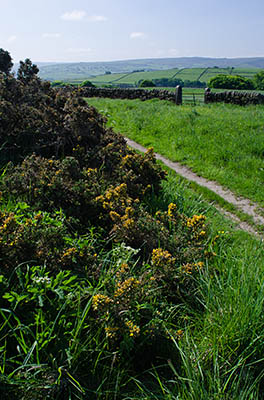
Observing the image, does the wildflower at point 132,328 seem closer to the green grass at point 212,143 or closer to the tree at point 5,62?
the green grass at point 212,143

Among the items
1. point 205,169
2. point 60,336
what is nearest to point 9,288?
point 60,336

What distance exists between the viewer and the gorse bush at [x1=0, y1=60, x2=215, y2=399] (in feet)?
7.72

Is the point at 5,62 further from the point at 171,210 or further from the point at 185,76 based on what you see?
the point at 185,76

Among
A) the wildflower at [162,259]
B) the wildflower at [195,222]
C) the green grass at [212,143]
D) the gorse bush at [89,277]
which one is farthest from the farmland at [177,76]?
the wildflower at [162,259]

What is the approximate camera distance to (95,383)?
94.7 inches

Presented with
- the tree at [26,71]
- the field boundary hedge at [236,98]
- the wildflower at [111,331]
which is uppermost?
the tree at [26,71]

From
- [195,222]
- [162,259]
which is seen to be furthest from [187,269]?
[195,222]

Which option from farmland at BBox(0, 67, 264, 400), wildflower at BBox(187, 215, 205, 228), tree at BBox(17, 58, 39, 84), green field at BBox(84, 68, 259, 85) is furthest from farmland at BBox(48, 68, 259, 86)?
wildflower at BBox(187, 215, 205, 228)

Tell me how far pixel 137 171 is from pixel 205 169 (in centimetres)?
338

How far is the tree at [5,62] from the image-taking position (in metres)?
6.10

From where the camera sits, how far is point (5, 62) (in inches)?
244

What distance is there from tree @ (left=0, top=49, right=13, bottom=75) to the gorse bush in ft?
5.37

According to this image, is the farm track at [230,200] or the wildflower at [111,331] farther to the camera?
the farm track at [230,200]

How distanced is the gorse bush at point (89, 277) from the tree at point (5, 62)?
1.64 meters
